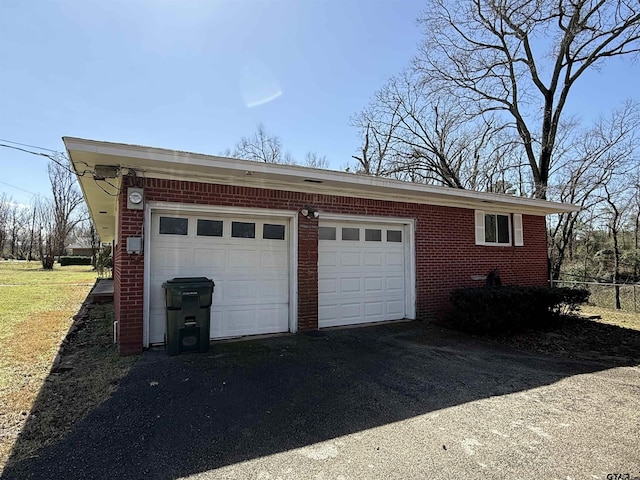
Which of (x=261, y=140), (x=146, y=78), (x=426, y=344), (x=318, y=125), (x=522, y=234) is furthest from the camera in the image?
(x=261, y=140)

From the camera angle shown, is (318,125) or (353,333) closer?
(353,333)

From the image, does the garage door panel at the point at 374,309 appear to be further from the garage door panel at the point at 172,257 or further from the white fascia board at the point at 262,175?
the garage door panel at the point at 172,257

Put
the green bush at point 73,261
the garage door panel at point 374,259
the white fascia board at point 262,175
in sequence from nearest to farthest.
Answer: the white fascia board at point 262,175 → the garage door panel at point 374,259 → the green bush at point 73,261

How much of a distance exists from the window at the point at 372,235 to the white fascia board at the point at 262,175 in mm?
693

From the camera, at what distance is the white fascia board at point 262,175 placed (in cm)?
476

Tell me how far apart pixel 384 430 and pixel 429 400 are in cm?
89

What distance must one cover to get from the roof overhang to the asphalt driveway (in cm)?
273

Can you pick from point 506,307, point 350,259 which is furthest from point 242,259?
point 506,307

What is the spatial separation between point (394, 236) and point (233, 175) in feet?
12.2

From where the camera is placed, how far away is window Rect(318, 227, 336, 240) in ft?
22.7

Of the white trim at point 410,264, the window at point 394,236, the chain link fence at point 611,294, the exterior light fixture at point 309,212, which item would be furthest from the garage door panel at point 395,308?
the chain link fence at point 611,294

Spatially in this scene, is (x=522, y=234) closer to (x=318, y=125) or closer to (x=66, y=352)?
(x=318, y=125)

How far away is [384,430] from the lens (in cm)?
320

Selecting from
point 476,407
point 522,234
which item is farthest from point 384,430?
point 522,234
